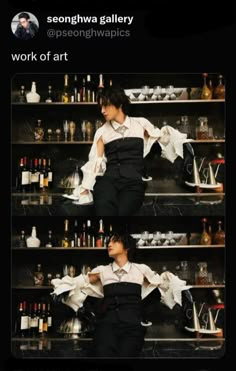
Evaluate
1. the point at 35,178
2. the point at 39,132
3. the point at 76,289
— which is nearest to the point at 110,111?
the point at 39,132

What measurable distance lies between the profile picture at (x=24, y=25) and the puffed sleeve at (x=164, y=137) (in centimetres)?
53

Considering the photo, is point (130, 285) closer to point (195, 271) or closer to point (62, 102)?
point (195, 271)

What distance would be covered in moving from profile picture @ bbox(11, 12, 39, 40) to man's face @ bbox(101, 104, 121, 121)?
393 mm

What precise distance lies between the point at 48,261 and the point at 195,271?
1.86 ft

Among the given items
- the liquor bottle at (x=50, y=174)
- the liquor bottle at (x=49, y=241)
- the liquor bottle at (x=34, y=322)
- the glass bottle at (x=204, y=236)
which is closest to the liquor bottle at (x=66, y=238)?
the liquor bottle at (x=49, y=241)

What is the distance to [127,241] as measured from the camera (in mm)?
2547

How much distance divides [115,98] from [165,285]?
73 cm

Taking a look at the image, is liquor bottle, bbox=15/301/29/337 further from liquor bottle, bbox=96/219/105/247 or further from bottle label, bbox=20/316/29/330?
liquor bottle, bbox=96/219/105/247

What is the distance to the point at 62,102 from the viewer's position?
253 cm

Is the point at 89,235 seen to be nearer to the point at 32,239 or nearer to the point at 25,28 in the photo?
the point at 32,239

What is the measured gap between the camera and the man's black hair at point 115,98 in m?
2.50

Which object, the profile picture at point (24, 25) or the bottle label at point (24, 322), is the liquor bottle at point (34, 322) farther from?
the profile picture at point (24, 25)

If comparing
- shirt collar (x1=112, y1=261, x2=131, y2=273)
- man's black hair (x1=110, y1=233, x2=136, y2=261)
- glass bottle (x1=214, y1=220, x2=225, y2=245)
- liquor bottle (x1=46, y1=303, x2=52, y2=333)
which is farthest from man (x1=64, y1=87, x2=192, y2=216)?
liquor bottle (x1=46, y1=303, x2=52, y2=333)

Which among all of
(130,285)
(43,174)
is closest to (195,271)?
(130,285)
